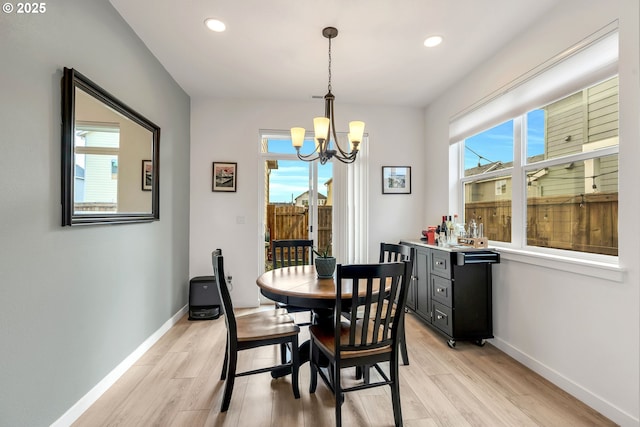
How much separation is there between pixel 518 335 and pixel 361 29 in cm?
283

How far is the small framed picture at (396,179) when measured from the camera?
419 cm

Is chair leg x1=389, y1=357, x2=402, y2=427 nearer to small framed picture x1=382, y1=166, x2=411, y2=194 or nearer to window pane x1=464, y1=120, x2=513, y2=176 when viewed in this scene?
window pane x1=464, y1=120, x2=513, y2=176

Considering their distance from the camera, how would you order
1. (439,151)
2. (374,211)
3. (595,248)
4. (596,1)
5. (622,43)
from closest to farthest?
(622,43)
(596,1)
(595,248)
(439,151)
(374,211)

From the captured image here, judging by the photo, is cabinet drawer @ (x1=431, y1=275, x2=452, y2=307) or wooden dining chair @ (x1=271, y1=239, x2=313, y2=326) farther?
wooden dining chair @ (x1=271, y1=239, x2=313, y2=326)

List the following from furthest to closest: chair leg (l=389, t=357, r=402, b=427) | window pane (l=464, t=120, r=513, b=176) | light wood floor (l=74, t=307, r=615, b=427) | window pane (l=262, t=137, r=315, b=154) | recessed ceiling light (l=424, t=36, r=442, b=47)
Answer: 1. window pane (l=262, t=137, r=315, b=154)
2. window pane (l=464, t=120, r=513, b=176)
3. recessed ceiling light (l=424, t=36, r=442, b=47)
4. light wood floor (l=74, t=307, r=615, b=427)
5. chair leg (l=389, t=357, r=402, b=427)

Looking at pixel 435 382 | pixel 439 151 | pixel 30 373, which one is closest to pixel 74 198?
pixel 30 373

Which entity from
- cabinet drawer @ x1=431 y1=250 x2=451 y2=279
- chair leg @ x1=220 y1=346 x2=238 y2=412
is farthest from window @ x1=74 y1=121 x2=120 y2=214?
cabinet drawer @ x1=431 y1=250 x2=451 y2=279

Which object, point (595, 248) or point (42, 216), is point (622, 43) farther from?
point (42, 216)

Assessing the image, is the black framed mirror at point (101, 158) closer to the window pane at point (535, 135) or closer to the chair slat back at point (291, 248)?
the chair slat back at point (291, 248)

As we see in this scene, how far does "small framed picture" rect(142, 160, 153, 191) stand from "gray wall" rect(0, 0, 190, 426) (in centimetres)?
37

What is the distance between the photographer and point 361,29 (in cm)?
243

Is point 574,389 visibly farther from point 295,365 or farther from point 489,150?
point 489,150

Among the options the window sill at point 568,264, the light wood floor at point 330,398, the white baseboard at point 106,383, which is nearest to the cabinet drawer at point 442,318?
the light wood floor at point 330,398

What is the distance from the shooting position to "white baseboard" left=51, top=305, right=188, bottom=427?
1.74 metres
